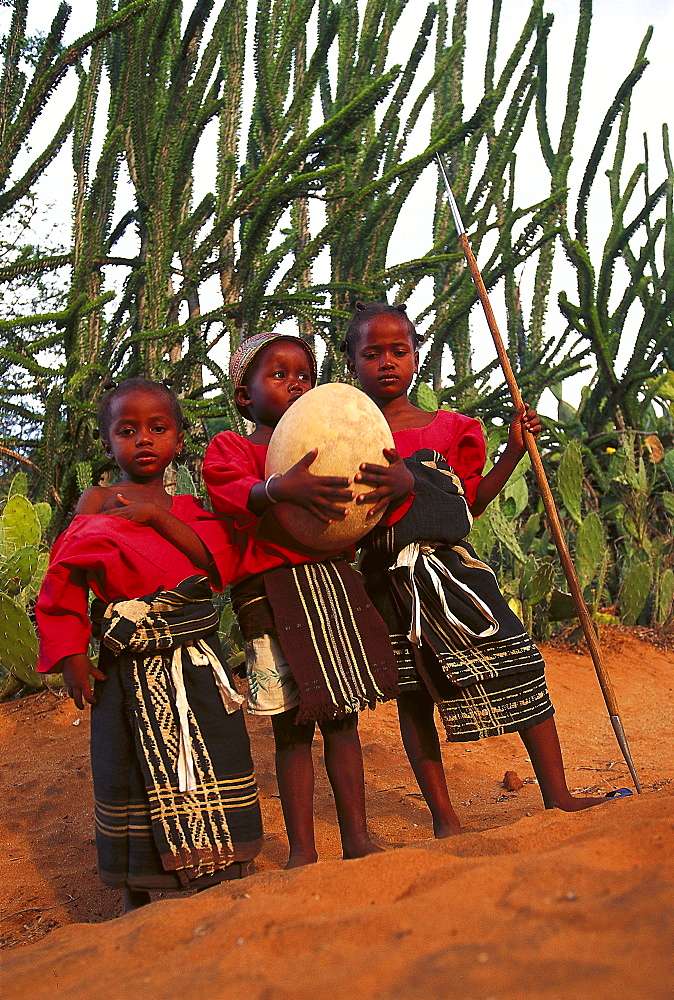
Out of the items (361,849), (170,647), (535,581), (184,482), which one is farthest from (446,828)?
(535,581)

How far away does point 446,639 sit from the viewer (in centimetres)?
250

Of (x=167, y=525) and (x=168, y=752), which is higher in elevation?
(x=167, y=525)

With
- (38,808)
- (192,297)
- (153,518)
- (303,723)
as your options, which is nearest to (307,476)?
(153,518)

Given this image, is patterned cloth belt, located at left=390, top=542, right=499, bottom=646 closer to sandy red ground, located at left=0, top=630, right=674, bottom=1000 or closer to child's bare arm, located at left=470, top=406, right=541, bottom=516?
child's bare arm, located at left=470, top=406, right=541, bottom=516

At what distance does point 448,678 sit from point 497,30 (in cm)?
673

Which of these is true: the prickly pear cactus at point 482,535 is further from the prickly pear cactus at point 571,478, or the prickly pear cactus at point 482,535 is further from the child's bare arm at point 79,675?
the child's bare arm at point 79,675

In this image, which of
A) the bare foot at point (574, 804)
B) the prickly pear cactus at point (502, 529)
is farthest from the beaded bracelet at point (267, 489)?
the prickly pear cactus at point (502, 529)

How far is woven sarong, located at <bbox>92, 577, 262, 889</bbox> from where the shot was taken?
2217 millimetres

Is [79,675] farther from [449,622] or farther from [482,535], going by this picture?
[482,535]

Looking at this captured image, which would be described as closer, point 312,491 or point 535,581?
point 312,491

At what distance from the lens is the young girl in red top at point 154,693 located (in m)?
2.23

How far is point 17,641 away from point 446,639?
2424 millimetres

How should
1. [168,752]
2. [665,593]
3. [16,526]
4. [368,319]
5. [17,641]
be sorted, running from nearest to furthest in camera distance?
[168,752] → [368,319] → [17,641] → [16,526] → [665,593]

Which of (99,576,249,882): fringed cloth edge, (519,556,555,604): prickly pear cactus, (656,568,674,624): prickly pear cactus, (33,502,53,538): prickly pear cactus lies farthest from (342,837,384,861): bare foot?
(656,568,674,624): prickly pear cactus
